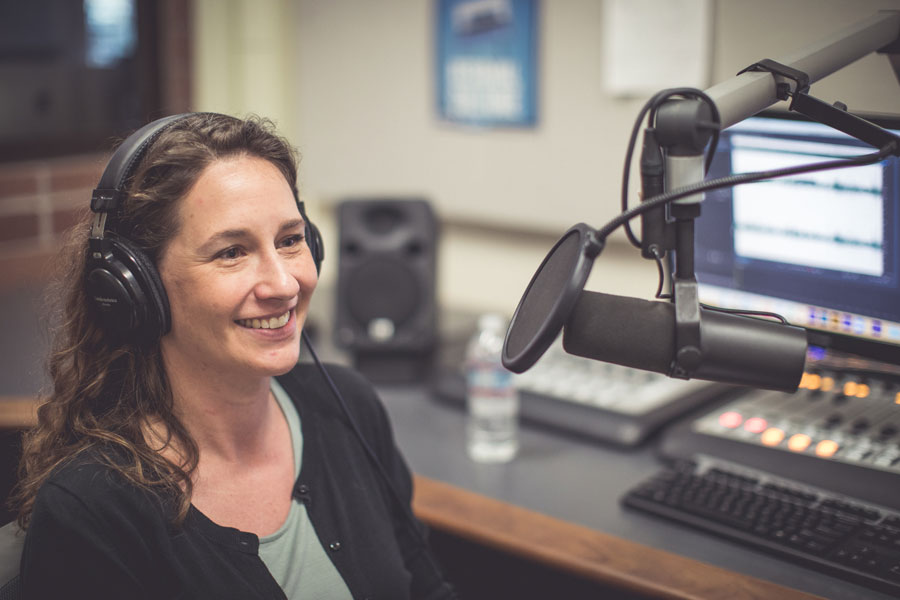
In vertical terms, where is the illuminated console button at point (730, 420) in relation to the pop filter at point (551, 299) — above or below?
below

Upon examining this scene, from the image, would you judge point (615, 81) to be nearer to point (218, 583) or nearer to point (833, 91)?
point (833, 91)

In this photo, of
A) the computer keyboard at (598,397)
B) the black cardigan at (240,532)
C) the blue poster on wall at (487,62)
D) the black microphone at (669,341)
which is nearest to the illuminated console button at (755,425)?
the computer keyboard at (598,397)

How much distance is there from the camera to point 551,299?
0.81 metres

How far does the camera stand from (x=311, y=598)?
3.69 feet

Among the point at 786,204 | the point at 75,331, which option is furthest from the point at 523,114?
the point at 75,331

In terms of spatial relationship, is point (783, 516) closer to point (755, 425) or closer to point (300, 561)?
point (755, 425)

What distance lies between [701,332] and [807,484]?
0.63m

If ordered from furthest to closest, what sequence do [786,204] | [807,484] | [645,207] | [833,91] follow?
[786,204] < [807,484] < [833,91] < [645,207]

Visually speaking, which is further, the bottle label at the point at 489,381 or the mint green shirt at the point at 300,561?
the bottle label at the point at 489,381

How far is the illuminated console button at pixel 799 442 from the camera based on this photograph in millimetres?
1394

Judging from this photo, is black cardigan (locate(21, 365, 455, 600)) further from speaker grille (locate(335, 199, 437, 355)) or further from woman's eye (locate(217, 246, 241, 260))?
speaker grille (locate(335, 199, 437, 355))

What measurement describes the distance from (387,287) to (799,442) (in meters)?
0.87

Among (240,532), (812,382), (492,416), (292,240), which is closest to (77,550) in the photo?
(240,532)

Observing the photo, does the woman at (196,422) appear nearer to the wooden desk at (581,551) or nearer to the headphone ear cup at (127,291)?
the headphone ear cup at (127,291)
